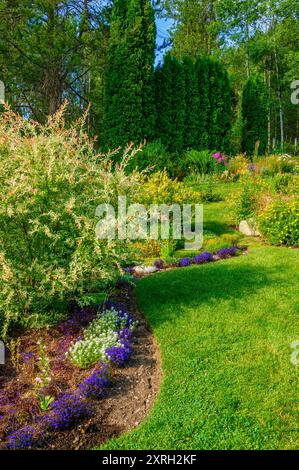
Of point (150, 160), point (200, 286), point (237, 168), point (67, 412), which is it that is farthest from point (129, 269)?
point (237, 168)

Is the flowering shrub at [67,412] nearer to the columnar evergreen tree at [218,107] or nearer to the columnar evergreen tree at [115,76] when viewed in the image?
the columnar evergreen tree at [115,76]

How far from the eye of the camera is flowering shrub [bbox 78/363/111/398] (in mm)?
3439

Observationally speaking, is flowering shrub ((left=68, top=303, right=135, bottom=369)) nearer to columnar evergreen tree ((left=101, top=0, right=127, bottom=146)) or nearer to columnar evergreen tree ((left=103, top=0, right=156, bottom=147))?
columnar evergreen tree ((left=103, top=0, right=156, bottom=147))

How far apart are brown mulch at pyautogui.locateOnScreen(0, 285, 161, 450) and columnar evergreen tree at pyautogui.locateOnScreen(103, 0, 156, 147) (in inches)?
382

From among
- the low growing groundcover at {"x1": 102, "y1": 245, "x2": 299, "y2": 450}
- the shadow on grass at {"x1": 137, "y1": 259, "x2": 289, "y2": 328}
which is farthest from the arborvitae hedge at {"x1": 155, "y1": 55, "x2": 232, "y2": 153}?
the low growing groundcover at {"x1": 102, "y1": 245, "x2": 299, "y2": 450}

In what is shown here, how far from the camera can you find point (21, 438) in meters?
2.95

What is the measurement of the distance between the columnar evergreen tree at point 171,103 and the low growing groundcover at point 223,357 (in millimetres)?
9413

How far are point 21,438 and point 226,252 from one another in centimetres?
486

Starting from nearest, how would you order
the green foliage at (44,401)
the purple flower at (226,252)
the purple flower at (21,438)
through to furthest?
the purple flower at (21,438)
the green foliage at (44,401)
the purple flower at (226,252)

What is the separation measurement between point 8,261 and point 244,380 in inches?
103

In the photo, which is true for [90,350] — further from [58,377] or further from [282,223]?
[282,223]

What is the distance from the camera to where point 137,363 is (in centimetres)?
401

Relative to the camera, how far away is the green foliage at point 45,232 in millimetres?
4273

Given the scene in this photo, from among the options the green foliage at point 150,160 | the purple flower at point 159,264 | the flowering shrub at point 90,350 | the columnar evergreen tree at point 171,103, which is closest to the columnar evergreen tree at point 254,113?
the columnar evergreen tree at point 171,103
